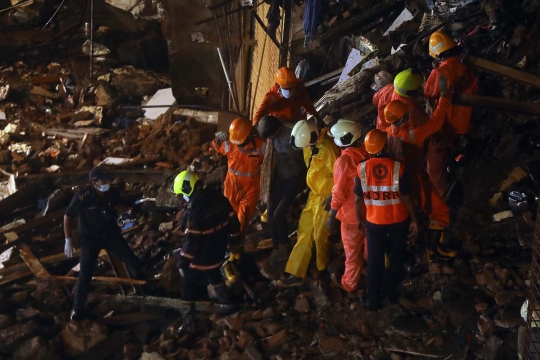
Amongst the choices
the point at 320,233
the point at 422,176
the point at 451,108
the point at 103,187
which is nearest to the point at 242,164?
the point at 320,233

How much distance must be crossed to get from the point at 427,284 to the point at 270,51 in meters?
5.61

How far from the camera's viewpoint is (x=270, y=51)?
9.88m

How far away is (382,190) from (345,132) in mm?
789

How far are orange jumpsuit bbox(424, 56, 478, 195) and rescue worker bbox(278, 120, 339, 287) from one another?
1265mm

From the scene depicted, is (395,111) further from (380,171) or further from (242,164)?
(242,164)

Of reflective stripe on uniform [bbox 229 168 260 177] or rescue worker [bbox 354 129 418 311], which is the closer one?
rescue worker [bbox 354 129 418 311]

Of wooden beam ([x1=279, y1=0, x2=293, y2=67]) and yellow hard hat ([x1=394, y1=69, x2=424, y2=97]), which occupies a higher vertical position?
wooden beam ([x1=279, y1=0, x2=293, y2=67])

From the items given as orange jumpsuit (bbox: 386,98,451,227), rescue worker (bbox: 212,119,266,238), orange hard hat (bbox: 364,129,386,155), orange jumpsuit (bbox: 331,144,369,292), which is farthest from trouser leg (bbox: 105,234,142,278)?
orange jumpsuit (bbox: 386,98,451,227)

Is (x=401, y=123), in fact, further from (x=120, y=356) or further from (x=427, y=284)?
(x=120, y=356)

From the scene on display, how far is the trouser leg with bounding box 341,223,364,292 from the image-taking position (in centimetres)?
541

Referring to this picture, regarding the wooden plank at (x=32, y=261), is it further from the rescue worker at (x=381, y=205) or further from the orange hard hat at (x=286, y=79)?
the rescue worker at (x=381, y=205)

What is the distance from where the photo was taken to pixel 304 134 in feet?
18.5

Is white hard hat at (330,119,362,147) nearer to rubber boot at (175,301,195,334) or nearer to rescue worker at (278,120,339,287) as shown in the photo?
rescue worker at (278,120,339,287)

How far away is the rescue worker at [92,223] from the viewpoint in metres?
6.16
